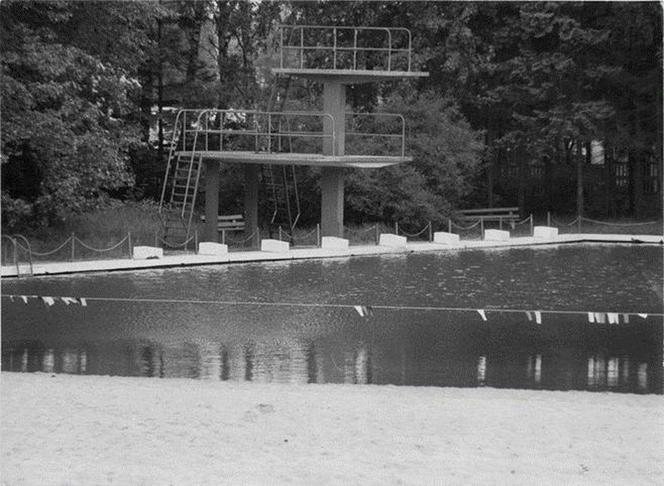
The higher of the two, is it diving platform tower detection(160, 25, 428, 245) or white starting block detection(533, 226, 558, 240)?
diving platform tower detection(160, 25, 428, 245)

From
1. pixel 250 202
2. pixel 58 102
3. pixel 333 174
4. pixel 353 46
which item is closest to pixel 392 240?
pixel 333 174

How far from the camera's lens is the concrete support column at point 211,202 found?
1297 inches

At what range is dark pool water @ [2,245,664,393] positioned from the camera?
13.6m

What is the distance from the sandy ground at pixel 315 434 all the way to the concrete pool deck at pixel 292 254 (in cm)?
1262

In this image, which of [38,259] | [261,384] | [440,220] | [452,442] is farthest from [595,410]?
[440,220]

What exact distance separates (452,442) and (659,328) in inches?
370

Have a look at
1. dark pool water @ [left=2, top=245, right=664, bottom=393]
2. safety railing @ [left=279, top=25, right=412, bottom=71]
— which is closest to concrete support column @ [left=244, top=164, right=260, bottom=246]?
dark pool water @ [left=2, top=245, right=664, bottom=393]

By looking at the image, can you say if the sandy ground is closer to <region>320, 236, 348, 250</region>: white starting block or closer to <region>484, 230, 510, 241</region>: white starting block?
<region>320, 236, 348, 250</region>: white starting block

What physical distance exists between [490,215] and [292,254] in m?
15.3

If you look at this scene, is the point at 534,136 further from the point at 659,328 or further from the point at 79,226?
the point at 659,328

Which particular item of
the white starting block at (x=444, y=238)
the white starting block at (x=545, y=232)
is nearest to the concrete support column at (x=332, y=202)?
the white starting block at (x=444, y=238)

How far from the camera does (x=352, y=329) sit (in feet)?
56.5

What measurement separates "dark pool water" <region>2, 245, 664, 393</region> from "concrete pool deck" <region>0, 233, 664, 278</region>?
93 cm

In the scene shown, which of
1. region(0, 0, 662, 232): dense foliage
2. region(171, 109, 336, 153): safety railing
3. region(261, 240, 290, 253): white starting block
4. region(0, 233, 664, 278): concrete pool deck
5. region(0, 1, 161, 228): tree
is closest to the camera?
region(0, 233, 664, 278): concrete pool deck
